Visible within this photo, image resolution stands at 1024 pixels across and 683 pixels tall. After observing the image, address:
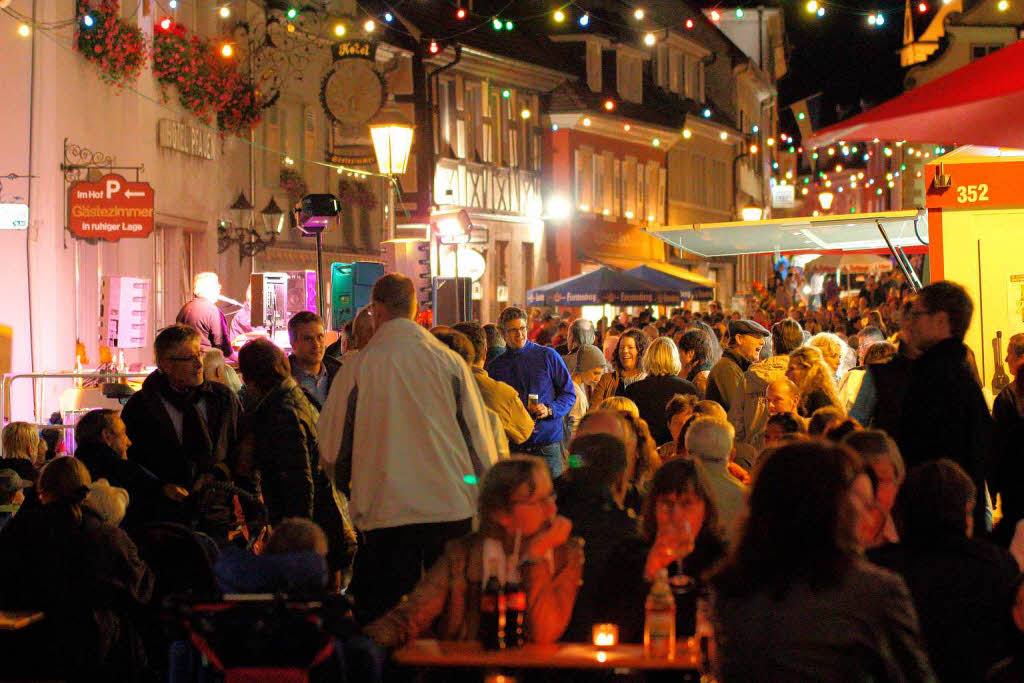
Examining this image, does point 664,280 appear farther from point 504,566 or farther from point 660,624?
point 660,624

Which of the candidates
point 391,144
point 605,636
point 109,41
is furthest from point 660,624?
point 109,41

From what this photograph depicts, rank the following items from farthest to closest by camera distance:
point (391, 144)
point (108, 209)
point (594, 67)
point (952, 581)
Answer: point (594, 67)
point (108, 209)
point (391, 144)
point (952, 581)

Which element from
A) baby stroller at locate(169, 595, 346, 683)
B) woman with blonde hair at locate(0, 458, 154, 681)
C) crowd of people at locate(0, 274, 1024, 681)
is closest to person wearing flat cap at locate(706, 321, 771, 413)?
crowd of people at locate(0, 274, 1024, 681)

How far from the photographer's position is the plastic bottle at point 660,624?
5270mm

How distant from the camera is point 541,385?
443 inches

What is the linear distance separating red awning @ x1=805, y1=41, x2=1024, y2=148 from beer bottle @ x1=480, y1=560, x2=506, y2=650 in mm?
2710

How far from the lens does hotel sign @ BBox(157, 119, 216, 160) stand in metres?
20.1

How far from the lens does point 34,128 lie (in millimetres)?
16047

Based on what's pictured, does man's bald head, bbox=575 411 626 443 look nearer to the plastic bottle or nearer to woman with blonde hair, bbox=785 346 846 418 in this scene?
the plastic bottle

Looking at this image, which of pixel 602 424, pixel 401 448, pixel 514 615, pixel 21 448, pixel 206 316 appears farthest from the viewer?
pixel 206 316

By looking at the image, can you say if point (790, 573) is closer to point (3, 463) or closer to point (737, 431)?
point (3, 463)

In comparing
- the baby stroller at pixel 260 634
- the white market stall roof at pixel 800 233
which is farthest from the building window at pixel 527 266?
the baby stroller at pixel 260 634

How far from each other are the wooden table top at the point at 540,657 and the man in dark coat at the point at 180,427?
104 inches

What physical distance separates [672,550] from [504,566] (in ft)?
2.33
